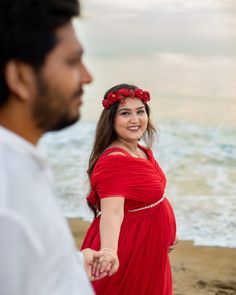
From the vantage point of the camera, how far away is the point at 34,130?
0.98 metres

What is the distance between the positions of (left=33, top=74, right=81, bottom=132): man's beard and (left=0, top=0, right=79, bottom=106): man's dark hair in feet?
0.13

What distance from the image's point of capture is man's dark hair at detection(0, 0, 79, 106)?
2.98 ft

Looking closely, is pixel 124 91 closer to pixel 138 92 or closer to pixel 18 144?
pixel 138 92

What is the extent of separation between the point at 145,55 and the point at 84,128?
16.9 ft

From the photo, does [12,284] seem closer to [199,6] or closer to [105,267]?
[105,267]

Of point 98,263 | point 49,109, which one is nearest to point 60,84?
point 49,109

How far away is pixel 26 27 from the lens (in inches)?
36.1

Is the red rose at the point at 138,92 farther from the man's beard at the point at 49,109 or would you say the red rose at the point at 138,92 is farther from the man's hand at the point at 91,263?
the man's beard at the point at 49,109

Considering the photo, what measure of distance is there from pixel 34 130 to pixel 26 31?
0.52ft

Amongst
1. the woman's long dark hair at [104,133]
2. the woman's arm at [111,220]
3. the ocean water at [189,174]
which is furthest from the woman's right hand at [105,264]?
the ocean water at [189,174]

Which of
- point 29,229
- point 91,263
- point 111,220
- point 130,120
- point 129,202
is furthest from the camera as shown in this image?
point 130,120

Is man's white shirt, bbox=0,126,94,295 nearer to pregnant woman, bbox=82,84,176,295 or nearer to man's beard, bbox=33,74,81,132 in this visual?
man's beard, bbox=33,74,81,132

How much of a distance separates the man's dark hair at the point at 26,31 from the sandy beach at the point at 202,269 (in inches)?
164

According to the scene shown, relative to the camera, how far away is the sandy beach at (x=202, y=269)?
4.98 m
